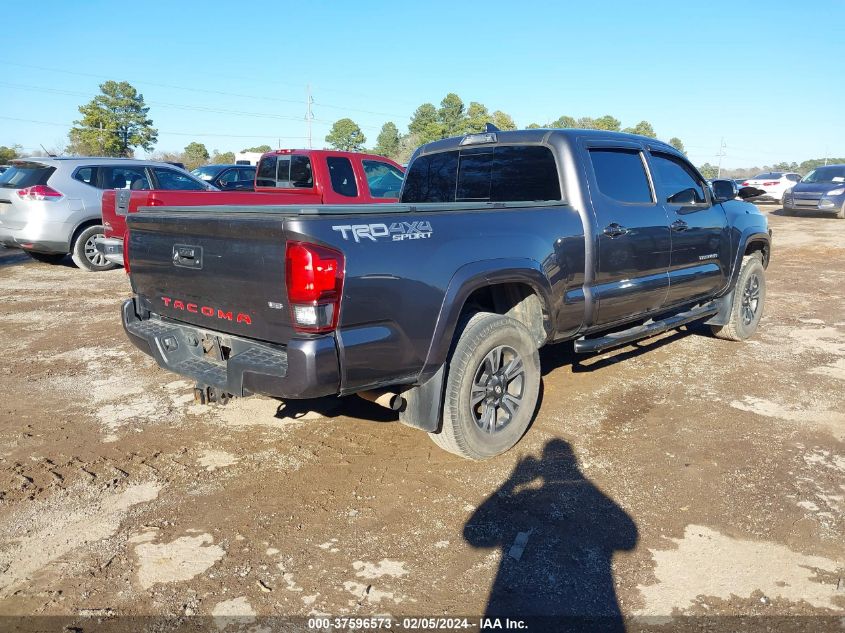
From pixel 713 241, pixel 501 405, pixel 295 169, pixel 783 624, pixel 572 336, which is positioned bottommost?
pixel 783 624

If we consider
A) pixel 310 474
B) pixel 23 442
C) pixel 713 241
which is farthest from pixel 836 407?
pixel 23 442

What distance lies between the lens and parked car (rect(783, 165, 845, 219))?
19344 mm

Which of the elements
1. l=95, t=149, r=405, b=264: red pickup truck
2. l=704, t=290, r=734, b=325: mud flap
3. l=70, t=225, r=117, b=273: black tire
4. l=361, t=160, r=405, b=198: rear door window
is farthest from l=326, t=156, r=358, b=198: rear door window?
l=704, t=290, r=734, b=325: mud flap

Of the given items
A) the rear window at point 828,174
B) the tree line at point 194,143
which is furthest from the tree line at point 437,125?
the rear window at point 828,174

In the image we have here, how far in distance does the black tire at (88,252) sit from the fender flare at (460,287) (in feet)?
28.5

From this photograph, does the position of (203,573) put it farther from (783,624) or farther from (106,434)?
(783,624)

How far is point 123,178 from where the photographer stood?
10.3 metres

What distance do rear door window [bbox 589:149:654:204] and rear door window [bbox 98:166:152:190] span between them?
831 centimetres

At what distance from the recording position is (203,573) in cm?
275

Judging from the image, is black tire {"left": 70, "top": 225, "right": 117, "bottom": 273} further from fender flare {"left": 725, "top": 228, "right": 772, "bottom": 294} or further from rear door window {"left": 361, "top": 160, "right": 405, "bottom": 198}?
fender flare {"left": 725, "top": 228, "right": 772, "bottom": 294}

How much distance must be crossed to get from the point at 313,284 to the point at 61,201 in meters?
8.74

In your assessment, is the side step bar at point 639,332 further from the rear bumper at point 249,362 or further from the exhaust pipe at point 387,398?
the rear bumper at point 249,362

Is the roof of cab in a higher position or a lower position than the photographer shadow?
higher

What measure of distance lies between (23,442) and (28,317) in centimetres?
404
